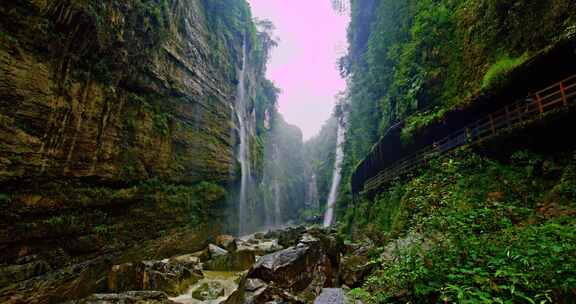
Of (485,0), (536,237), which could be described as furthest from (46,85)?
(485,0)

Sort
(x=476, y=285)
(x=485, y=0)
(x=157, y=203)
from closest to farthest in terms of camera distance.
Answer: (x=476, y=285), (x=485, y=0), (x=157, y=203)

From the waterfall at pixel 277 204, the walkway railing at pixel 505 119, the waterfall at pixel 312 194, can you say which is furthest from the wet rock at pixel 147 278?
the waterfall at pixel 312 194

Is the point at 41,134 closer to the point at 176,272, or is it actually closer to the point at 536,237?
the point at 176,272

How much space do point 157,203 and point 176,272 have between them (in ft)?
16.6

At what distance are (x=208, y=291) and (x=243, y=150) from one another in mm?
17482

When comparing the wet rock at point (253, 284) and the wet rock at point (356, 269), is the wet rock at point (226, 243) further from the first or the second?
the wet rock at point (356, 269)

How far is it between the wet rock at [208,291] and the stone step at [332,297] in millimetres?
3283

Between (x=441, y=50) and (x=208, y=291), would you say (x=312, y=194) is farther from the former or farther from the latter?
(x=208, y=291)

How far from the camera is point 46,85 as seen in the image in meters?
6.90

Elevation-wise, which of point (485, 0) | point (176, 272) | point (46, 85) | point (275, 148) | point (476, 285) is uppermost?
point (275, 148)

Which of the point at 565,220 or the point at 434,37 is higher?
the point at 434,37

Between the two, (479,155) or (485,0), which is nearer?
(479,155)

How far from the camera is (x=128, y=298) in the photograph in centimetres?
481

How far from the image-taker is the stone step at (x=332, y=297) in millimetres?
4398
